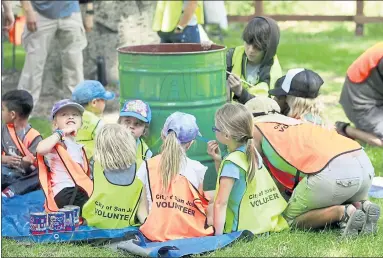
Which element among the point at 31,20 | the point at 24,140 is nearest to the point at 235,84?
the point at 24,140

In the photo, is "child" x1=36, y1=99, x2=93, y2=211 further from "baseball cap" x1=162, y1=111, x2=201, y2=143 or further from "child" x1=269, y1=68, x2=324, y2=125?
"child" x1=269, y1=68, x2=324, y2=125

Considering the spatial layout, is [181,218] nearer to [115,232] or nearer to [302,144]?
[115,232]

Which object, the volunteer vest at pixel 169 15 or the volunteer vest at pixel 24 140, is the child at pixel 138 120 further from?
the volunteer vest at pixel 169 15

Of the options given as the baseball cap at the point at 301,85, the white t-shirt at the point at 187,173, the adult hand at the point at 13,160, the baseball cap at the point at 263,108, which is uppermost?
the baseball cap at the point at 301,85

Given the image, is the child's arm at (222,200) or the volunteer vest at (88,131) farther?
the volunteer vest at (88,131)

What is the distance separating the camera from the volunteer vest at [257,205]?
4996 mm

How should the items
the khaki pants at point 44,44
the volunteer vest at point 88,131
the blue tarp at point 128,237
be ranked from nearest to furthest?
the blue tarp at point 128,237 → the volunteer vest at point 88,131 → the khaki pants at point 44,44

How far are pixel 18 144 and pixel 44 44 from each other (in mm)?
2358

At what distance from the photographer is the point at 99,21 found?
9852 mm

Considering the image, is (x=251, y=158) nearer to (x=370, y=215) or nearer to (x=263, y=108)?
(x=263, y=108)

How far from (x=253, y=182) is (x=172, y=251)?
711 mm

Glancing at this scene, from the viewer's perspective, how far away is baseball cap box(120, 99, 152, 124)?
548 cm

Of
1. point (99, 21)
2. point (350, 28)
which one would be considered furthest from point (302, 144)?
point (350, 28)

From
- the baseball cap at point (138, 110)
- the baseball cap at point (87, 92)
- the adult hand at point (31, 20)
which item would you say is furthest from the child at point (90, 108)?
the adult hand at point (31, 20)
